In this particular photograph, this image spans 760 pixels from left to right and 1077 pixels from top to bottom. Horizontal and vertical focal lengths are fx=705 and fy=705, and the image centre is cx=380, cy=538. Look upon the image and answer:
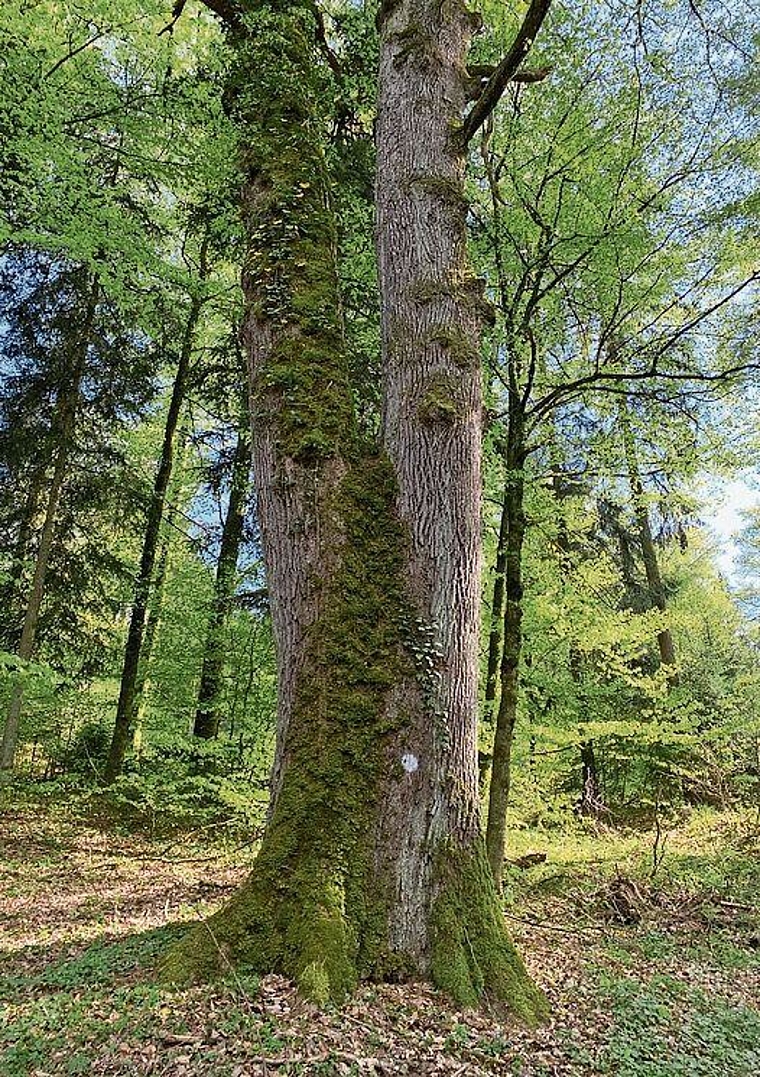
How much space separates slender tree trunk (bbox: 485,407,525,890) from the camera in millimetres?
5711

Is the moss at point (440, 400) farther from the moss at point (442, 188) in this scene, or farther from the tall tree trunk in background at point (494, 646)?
the tall tree trunk in background at point (494, 646)

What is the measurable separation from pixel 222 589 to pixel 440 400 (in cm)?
711

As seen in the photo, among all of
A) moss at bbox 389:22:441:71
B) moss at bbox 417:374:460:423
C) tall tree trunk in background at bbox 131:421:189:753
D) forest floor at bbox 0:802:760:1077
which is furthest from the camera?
tall tree trunk in background at bbox 131:421:189:753

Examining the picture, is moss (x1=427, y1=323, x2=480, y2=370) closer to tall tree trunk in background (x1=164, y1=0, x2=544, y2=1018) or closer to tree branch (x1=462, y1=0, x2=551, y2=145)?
tall tree trunk in background (x1=164, y1=0, x2=544, y2=1018)

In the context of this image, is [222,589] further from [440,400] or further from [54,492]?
[440,400]

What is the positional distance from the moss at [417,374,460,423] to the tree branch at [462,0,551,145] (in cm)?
166

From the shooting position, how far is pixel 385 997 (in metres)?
2.80

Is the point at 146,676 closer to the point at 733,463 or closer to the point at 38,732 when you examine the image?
the point at 38,732

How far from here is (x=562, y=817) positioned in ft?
28.7

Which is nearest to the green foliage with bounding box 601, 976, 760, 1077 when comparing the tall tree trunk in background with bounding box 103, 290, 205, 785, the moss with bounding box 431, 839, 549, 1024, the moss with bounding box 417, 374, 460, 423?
the moss with bounding box 431, 839, 549, 1024

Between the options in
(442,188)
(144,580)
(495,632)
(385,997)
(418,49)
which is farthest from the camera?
(144,580)

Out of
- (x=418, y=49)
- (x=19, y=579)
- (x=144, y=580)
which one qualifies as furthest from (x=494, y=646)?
(x=19, y=579)

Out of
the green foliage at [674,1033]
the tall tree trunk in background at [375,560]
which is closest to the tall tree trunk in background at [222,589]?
the tall tree trunk in background at [375,560]

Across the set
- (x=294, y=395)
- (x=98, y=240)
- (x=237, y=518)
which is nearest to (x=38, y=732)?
(x=237, y=518)
